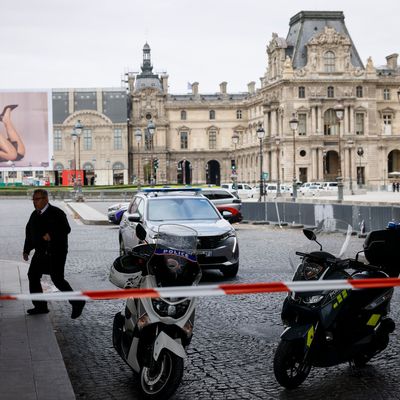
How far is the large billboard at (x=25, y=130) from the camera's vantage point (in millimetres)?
106125

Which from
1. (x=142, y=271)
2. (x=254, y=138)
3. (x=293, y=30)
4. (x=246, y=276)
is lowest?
(x=246, y=276)

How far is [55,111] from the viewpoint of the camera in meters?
110

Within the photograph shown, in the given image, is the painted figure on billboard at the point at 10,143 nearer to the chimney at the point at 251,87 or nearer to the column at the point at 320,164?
the chimney at the point at 251,87

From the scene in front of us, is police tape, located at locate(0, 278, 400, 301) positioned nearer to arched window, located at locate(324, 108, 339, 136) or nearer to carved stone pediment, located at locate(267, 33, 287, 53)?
arched window, located at locate(324, 108, 339, 136)

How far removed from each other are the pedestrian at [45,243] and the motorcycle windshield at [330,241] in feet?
11.8

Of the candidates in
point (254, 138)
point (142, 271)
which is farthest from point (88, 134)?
point (142, 271)

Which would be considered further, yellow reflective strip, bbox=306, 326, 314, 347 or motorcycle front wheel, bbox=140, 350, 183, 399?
yellow reflective strip, bbox=306, 326, 314, 347

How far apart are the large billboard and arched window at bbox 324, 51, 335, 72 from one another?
3970cm

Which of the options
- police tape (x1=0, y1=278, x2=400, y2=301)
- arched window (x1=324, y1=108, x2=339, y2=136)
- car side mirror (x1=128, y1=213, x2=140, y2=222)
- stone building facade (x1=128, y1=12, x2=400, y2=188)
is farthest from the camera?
arched window (x1=324, y1=108, x2=339, y2=136)

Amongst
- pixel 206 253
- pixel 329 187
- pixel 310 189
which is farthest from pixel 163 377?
pixel 329 187

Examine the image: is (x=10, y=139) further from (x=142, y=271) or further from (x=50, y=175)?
(x=142, y=271)

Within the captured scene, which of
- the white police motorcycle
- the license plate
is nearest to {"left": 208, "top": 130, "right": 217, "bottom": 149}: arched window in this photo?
A: the license plate

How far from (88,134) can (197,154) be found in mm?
16800

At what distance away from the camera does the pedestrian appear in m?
9.49
